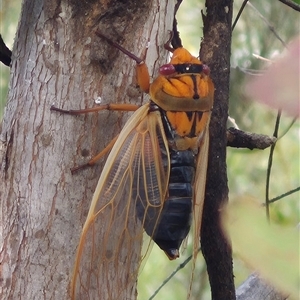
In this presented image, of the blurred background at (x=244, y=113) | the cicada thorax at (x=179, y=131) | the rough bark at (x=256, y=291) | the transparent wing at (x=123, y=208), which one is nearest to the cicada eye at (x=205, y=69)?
the cicada thorax at (x=179, y=131)

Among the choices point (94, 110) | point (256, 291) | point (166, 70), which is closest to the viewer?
point (94, 110)

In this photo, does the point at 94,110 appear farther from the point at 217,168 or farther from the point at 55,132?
the point at 217,168

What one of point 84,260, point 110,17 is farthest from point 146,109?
point 84,260

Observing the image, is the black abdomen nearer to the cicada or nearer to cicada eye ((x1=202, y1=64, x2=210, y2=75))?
the cicada

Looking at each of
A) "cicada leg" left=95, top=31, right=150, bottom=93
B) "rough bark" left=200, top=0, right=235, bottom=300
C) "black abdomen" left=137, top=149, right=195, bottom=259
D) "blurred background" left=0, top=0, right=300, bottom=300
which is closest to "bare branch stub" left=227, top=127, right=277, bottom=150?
"rough bark" left=200, top=0, right=235, bottom=300

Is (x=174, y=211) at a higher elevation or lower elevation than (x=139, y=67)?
lower

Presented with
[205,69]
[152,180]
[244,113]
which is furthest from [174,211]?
[244,113]

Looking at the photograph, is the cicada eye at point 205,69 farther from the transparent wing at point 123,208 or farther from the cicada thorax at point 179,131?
the transparent wing at point 123,208

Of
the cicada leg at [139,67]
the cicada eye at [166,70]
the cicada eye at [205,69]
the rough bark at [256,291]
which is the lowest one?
the rough bark at [256,291]
